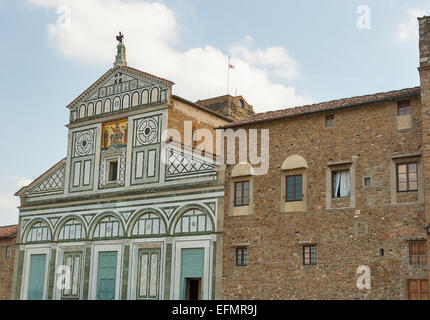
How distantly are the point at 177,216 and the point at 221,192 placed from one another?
8.96 ft

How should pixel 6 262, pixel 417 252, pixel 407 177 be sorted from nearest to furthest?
pixel 417 252 → pixel 407 177 → pixel 6 262

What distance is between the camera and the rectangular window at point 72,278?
32.3m

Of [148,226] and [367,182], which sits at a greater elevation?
[367,182]

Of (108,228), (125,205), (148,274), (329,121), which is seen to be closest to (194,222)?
(148,274)

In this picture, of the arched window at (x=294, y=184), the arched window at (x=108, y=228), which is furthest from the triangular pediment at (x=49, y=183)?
the arched window at (x=294, y=184)

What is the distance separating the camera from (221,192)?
91.2 ft

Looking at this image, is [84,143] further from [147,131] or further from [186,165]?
[186,165]

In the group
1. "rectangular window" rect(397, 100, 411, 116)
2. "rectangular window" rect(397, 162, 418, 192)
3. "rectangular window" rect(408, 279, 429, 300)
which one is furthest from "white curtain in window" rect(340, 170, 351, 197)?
"rectangular window" rect(408, 279, 429, 300)

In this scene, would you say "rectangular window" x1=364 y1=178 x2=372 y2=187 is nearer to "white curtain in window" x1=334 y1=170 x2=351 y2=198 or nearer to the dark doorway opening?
"white curtain in window" x1=334 y1=170 x2=351 y2=198

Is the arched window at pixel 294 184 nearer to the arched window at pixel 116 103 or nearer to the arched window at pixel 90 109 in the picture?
the arched window at pixel 116 103

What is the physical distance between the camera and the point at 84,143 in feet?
114

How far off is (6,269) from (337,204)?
2142 centimetres

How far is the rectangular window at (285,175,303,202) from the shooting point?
25609 mm

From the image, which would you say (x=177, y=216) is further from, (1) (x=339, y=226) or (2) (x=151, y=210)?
(1) (x=339, y=226)
